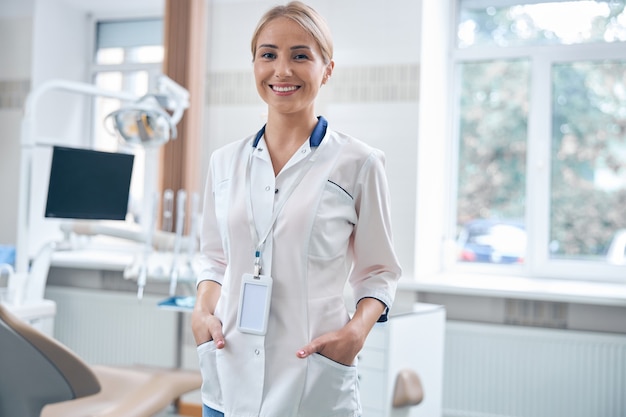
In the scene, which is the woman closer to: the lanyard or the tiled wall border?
the lanyard

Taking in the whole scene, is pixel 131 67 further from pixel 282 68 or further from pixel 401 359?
pixel 282 68

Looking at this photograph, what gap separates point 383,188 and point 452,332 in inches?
97.1

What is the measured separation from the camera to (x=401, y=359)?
2.75 m

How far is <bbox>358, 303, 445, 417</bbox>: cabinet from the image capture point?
2.66m

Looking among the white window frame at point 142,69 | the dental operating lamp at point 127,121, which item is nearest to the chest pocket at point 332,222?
the dental operating lamp at point 127,121

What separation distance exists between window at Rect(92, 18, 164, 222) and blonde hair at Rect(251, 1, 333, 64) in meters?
3.42

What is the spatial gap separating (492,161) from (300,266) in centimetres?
302

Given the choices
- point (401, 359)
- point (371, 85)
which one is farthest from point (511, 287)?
point (371, 85)

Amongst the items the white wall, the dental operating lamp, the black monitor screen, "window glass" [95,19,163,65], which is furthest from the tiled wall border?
the white wall

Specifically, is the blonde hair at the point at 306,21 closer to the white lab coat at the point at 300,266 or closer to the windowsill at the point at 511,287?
the white lab coat at the point at 300,266

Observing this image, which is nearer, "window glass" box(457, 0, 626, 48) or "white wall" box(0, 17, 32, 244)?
"window glass" box(457, 0, 626, 48)

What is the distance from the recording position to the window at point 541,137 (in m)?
3.77

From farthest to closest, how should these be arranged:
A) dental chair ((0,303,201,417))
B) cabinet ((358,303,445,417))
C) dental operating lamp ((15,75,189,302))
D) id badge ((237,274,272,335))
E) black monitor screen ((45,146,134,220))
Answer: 1. dental operating lamp ((15,75,189,302))
2. black monitor screen ((45,146,134,220))
3. cabinet ((358,303,445,417))
4. dental chair ((0,303,201,417))
5. id badge ((237,274,272,335))

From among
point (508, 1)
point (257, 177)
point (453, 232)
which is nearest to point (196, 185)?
point (453, 232)
